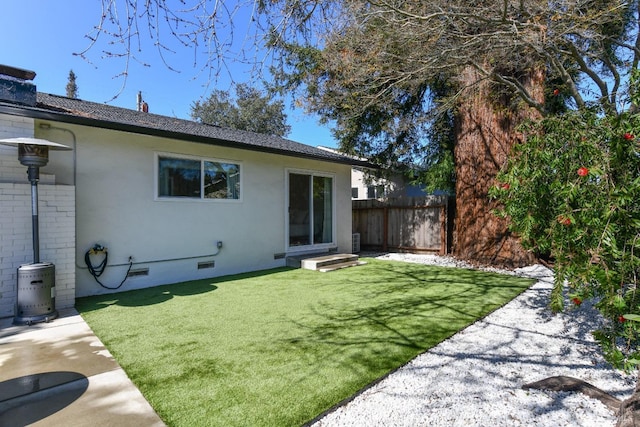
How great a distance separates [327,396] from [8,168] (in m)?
5.41

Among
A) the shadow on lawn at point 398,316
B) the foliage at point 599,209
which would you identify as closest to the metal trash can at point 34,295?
the shadow on lawn at point 398,316

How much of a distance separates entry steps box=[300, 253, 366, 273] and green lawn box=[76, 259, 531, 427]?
3.19ft

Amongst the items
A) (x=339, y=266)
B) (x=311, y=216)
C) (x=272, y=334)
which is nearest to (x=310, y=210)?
(x=311, y=216)

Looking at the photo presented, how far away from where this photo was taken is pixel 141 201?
623 cm

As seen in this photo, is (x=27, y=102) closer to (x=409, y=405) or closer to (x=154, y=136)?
(x=154, y=136)

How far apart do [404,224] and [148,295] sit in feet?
26.9

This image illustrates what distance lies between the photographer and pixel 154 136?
244 inches

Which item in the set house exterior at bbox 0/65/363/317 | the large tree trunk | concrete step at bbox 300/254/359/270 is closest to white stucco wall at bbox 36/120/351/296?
house exterior at bbox 0/65/363/317

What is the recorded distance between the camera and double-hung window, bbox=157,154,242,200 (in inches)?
259

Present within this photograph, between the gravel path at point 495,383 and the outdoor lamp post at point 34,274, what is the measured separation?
4.21m

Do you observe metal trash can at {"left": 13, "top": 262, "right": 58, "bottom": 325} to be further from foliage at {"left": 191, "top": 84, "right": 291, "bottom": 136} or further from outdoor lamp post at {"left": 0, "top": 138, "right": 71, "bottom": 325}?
foliage at {"left": 191, "top": 84, "right": 291, "bottom": 136}

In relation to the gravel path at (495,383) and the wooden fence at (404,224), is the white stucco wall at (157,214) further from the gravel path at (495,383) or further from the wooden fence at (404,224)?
the gravel path at (495,383)

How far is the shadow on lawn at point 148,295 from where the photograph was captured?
202 inches

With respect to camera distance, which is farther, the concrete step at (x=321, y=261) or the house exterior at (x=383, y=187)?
the house exterior at (x=383, y=187)
